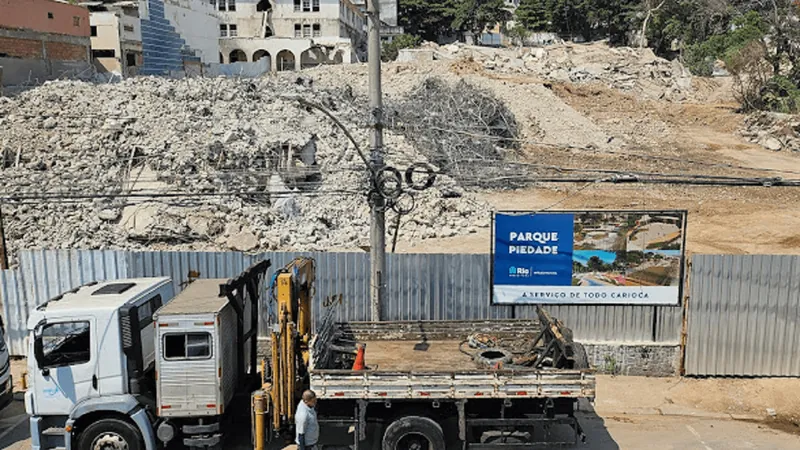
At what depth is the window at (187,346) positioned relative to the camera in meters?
9.05

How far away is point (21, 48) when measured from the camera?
34281 mm

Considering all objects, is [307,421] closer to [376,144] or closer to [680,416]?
[376,144]

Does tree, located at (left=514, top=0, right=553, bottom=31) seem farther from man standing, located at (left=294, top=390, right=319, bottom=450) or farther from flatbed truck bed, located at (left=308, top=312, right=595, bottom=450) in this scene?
man standing, located at (left=294, top=390, right=319, bottom=450)

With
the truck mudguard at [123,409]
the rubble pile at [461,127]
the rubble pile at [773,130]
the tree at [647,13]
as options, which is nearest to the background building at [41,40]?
the rubble pile at [461,127]

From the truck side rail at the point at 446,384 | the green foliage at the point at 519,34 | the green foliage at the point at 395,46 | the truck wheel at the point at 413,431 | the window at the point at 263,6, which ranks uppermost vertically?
the window at the point at 263,6

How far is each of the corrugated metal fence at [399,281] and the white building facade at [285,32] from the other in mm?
56645

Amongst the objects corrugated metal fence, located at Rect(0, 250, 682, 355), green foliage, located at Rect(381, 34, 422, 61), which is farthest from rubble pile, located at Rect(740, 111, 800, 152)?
green foliage, located at Rect(381, 34, 422, 61)

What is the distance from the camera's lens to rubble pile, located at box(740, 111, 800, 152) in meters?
37.8

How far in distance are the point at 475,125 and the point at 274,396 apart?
25285 millimetres

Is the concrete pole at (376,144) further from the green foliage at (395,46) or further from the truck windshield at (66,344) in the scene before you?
the green foliage at (395,46)

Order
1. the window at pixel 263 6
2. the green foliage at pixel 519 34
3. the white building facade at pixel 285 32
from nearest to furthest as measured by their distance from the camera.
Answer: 1. the white building facade at pixel 285 32
2. the window at pixel 263 6
3. the green foliage at pixel 519 34

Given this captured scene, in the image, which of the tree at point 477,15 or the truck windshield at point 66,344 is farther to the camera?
the tree at point 477,15

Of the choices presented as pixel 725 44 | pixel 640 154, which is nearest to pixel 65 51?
pixel 640 154

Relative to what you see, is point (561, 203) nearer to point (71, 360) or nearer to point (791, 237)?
point (791, 237)
